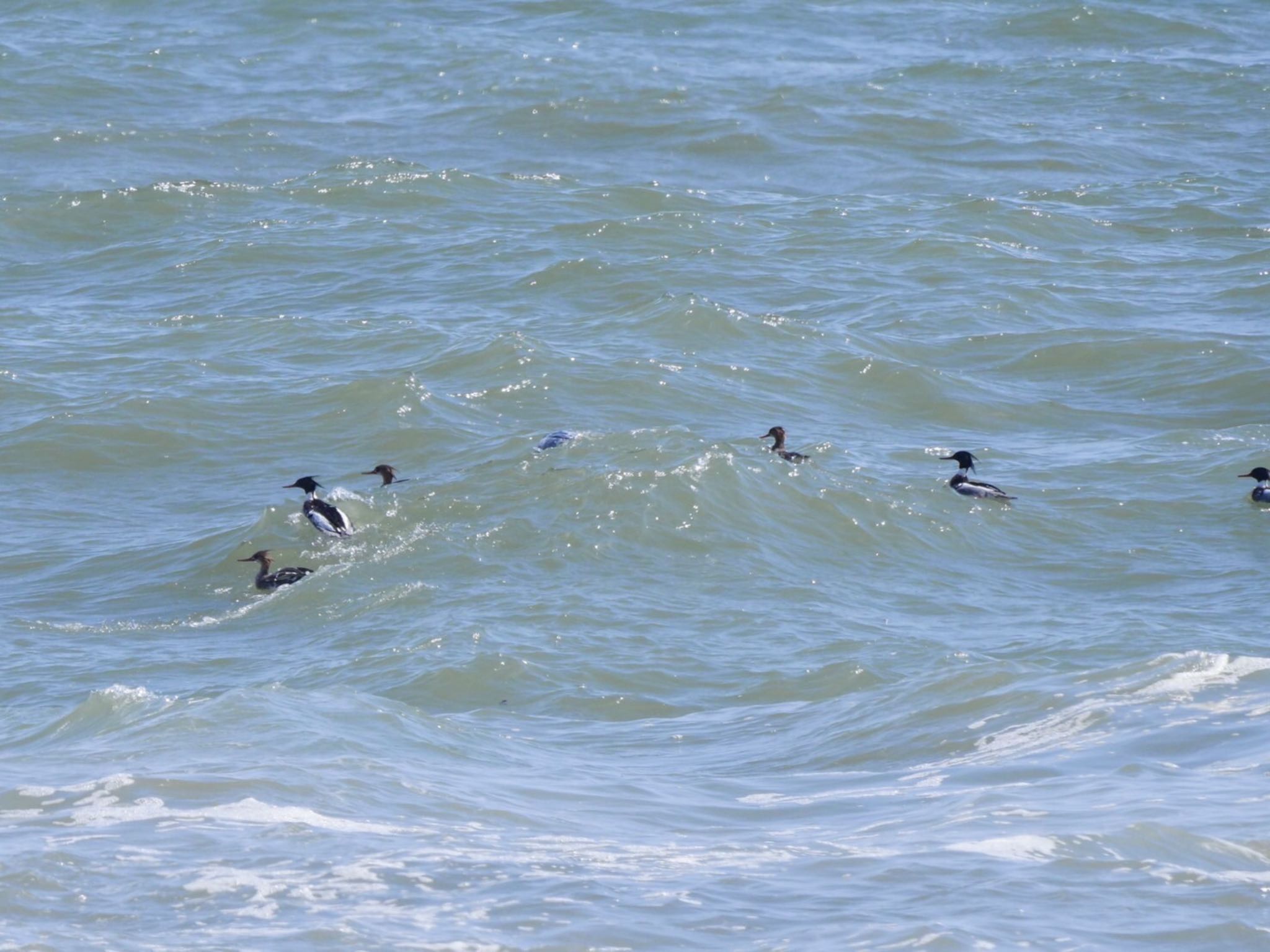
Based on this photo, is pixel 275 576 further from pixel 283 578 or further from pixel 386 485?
pixel 386 485

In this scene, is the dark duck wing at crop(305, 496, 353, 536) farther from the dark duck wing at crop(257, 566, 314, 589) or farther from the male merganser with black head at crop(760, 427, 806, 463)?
the male merganser with black head at crop(760, 427, 806, 463)

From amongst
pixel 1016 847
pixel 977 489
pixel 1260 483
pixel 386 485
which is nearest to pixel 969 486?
pixel 977 489

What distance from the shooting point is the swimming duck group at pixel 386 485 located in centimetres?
1128

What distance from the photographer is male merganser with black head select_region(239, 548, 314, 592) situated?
36.7 ft

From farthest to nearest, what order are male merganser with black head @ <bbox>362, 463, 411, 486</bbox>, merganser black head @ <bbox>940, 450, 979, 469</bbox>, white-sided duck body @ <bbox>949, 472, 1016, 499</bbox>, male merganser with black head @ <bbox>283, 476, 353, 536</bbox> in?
merganser black head @ <bbox>940, 450, 979, 469</bbox> < male merganser with black head @ <bbox>362, 463, 411, 486</bbox> < white-sided duck body @ <bbox>949, 472, 1016, 499</bbox> < male merganser with black head @ <bbox>283, 476, 353, 536</bbox>

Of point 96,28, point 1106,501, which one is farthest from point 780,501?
point 96,28

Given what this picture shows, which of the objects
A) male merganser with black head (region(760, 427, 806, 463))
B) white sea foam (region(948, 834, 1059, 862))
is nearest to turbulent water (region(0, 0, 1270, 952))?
white sea foam (region(948, 834, 1059, 862))

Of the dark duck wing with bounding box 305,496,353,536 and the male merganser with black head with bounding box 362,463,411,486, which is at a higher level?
the dark duck wing with bounding box 305,496,353,536

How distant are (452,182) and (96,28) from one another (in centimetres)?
1065

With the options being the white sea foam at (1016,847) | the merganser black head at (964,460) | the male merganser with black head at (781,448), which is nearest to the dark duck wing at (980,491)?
the merganser black head at (964,460)

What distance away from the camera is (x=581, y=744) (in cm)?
854

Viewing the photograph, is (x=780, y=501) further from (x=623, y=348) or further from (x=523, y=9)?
(x=523, y=9)

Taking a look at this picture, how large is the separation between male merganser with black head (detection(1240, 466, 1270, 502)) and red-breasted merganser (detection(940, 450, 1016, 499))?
62.9 inches

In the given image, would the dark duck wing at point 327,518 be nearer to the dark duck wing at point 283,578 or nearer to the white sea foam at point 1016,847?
the dark duck wing at point 283,578
